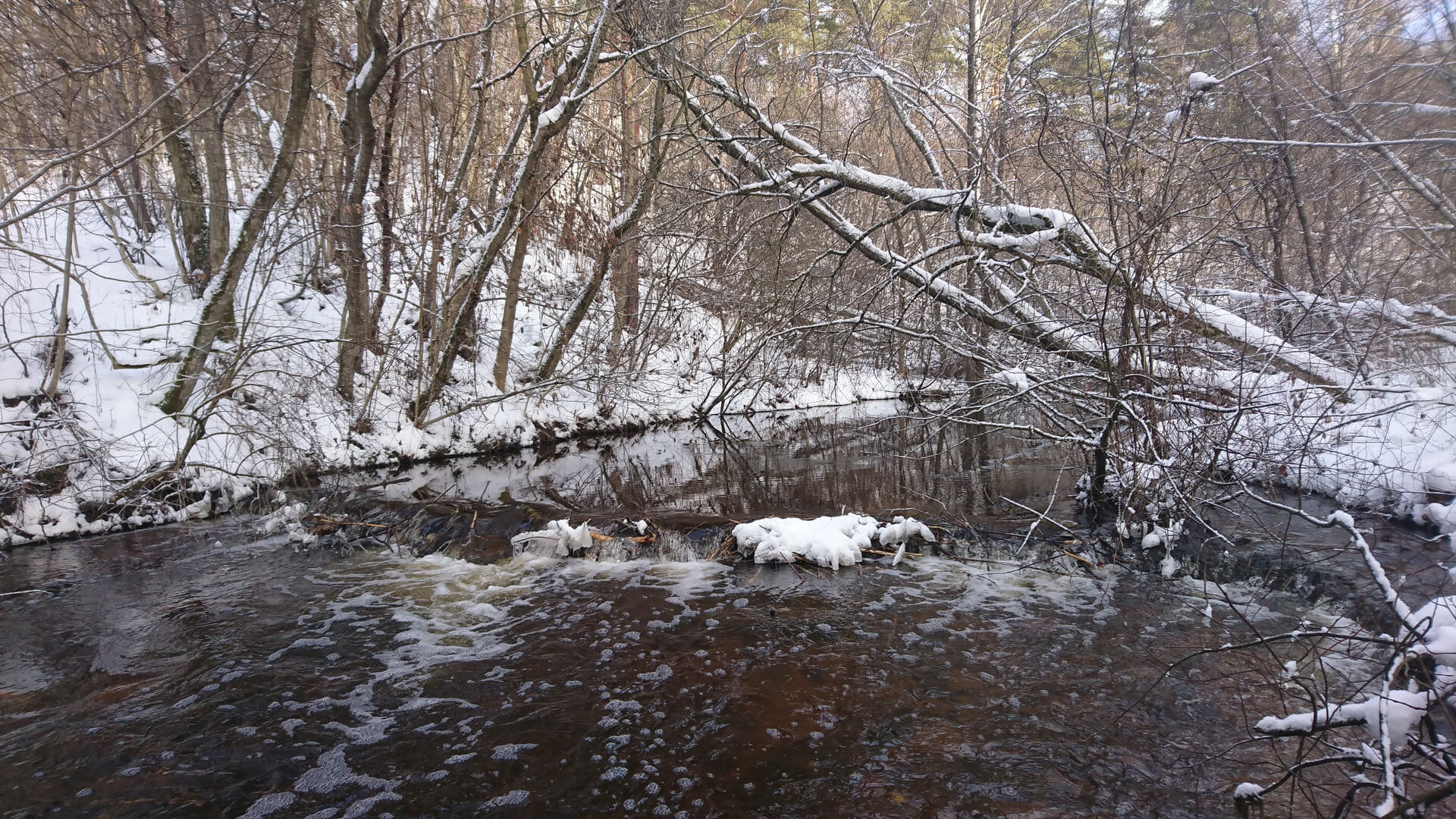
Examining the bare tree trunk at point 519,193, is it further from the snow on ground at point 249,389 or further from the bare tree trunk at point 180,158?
the bare tree trunk at point 180,158

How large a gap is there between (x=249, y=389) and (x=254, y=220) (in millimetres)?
2199

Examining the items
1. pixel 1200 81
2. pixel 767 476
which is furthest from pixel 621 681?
pixel 1200 81

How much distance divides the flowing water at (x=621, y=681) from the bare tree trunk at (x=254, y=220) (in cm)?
238

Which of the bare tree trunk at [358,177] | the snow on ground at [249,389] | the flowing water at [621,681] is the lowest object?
the flowing water at [621,681]

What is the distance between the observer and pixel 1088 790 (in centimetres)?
306

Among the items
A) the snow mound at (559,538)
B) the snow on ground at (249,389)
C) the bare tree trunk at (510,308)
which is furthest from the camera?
the bare tree trunk at (510,308)

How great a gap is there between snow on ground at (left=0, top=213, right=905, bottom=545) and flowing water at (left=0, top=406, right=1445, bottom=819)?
78 cm

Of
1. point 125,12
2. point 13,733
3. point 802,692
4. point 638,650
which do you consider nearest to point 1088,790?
point 802,692

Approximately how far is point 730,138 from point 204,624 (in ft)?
20.3

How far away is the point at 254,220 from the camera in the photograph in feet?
28.4

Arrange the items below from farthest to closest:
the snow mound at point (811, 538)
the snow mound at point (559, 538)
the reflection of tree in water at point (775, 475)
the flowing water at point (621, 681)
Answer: the reflection of tree in water at point (775, 475)
the snow mound at point (559, 538)
the snow mound at point (811, 538)
the flowing water at point (621, 681)

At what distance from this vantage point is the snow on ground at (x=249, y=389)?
23.3 ft

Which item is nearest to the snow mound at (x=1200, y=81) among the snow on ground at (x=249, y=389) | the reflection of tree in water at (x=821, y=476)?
the reflection of tree in water at (x=821, y=476)

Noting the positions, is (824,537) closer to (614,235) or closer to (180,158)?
(614,235)
